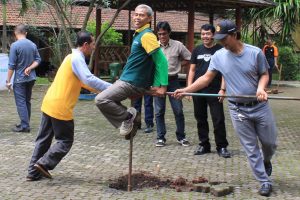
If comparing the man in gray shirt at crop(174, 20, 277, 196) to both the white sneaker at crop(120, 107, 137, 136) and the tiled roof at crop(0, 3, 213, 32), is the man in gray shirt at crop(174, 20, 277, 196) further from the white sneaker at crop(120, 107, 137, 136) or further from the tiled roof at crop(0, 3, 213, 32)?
the tiled roof at crop(0, 3, 213, 32)

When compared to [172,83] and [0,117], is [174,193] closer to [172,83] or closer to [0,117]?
[172,83]

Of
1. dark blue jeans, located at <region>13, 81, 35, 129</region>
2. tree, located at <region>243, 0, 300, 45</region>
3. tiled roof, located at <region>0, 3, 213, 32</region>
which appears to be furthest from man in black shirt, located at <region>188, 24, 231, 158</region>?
tiled roof, located at <region>0, 3, 213, 32</region>

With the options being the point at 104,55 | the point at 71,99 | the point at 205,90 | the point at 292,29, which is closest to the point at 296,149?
the point at 205,90

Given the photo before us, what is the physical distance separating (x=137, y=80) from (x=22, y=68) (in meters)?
4.06

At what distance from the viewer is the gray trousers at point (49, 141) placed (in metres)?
6.59

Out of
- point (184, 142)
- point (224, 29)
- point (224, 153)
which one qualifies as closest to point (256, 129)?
point (224, 29)

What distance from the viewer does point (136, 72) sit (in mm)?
6492

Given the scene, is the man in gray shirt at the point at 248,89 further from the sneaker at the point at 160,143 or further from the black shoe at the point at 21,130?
the black shoe at the point at 21,130

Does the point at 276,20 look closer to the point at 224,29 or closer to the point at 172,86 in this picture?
the point at 172,86

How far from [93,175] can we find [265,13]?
59.0 ft

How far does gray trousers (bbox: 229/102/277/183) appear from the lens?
6.17 m

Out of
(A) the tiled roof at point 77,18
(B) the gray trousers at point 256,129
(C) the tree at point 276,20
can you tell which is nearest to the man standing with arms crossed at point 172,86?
(B) the gray trousers at point 256,129

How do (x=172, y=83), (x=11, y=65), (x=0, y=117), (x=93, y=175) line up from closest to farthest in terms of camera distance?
(x=93, y=175) → (x=172, y=83) → (x=11, y=65) → (x=0, y=117)

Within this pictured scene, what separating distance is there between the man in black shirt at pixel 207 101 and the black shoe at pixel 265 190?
199 cm
